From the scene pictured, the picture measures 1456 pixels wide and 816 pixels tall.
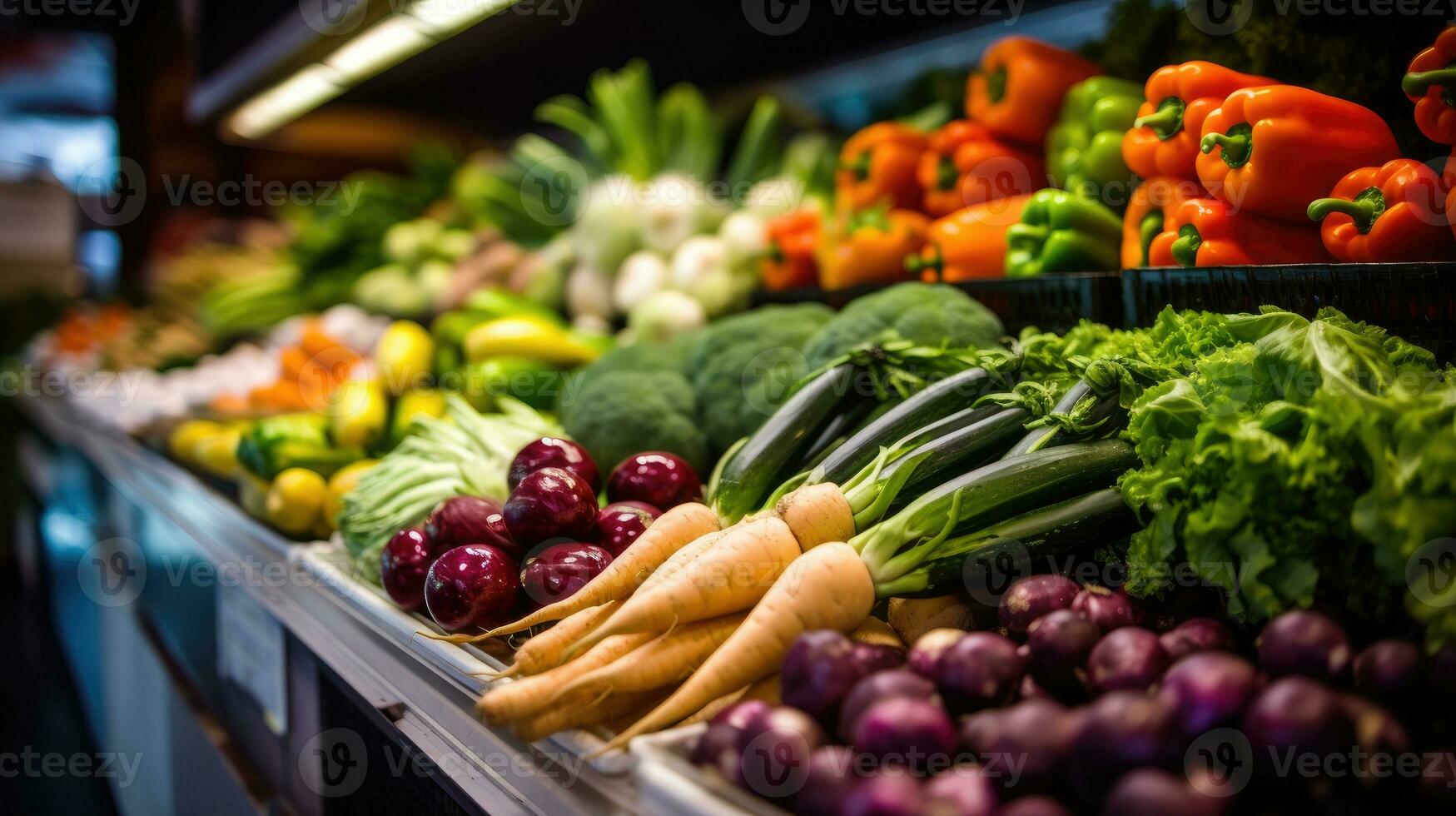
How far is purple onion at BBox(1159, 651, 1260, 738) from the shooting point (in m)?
0.74

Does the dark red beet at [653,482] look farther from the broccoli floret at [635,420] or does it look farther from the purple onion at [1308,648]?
the purple onion at [1308,648]

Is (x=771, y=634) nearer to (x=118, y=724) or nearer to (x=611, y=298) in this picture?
(x=611, y=298)

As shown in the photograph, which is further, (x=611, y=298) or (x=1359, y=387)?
(x=611, y=298)

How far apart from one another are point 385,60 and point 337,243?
4.22 ft

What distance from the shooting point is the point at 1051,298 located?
1.68 metres

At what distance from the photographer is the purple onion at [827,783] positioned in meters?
0.75

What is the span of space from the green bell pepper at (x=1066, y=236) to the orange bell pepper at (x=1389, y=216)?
1.51ft

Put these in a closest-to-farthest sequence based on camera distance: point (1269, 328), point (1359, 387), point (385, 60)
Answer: point (1359, 387), point (1269, 328), point (385, 60)

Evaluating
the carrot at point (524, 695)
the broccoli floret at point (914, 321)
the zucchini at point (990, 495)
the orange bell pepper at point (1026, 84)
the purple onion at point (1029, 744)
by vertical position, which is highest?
the orange bell pepper at point (1026, 84)

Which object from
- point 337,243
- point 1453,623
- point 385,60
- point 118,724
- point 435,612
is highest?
point 385,60

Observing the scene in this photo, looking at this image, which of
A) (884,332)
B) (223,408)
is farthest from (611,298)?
(884,332)

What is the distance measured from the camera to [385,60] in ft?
11.5

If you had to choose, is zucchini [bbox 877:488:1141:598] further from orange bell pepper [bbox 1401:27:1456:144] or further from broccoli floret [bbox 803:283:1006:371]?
orange bell pepper [bbox 1401:27:1456:144]

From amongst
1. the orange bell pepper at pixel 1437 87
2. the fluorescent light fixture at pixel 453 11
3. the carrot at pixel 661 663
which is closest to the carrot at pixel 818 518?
the carrot at pixel 661 663
